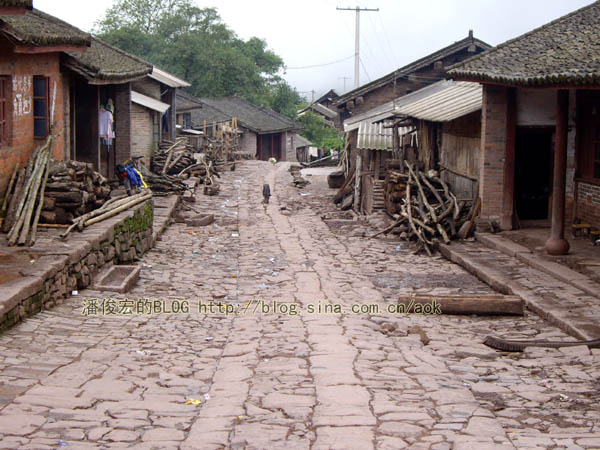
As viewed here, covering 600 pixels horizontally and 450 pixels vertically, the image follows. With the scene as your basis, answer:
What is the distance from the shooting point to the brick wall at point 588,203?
12.3 meters

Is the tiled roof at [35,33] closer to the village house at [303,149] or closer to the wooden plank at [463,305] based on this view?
the wooden plank at [463,305]

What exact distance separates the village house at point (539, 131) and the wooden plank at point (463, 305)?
9.33 ft

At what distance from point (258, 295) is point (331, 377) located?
419 cm

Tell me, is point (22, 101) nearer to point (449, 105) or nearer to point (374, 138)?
point (449, 105)

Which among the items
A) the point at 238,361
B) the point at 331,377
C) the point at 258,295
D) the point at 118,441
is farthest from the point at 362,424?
the point at 258,295

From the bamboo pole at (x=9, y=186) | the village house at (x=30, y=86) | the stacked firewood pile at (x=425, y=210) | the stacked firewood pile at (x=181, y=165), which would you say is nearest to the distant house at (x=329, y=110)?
the stacked firewood pile at (x=181, y=165)

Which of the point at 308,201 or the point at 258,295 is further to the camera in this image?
the point at 308,201

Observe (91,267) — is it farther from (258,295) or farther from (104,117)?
(104,117)

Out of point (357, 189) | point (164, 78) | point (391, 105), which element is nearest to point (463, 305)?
point (357, 189)

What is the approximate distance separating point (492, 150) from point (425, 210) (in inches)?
71.1

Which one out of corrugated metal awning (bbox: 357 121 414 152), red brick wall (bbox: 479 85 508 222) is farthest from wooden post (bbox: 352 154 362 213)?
red brick wall (bbox: 479 85 508 222)

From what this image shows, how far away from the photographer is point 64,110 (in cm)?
1420

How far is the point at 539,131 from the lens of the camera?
45.9ft

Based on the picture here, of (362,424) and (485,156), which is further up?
(485,156)
